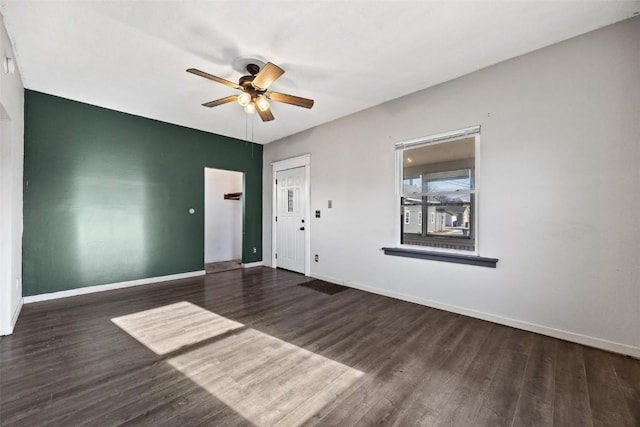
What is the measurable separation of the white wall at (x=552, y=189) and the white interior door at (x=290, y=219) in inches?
81.9

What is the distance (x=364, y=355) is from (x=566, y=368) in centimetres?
157

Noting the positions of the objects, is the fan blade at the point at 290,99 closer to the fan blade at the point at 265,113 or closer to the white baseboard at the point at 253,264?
the fan blade at the point at 265,113

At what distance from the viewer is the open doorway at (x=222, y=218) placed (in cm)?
634

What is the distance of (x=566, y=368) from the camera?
2076 millimetres

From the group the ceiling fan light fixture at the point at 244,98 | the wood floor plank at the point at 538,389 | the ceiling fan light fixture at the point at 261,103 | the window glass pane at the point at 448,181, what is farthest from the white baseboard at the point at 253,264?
the wood floor plank at the point at 538,389

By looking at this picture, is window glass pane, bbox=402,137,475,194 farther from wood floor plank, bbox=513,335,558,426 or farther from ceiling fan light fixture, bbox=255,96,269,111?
ceiling fan light fixture, bbox=255,96,269,111

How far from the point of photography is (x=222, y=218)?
21.7 ft

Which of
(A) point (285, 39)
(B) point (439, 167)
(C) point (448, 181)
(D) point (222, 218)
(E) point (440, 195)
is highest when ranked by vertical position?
(A) point (285, 39)

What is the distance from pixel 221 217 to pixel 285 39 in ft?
16.3

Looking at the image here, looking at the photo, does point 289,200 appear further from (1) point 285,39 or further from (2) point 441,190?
(1) point 285,39

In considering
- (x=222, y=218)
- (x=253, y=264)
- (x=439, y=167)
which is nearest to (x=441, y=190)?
(x=439, y=167)

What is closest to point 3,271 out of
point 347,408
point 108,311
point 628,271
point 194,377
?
point 108,311

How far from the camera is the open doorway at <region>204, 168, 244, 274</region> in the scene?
634 centimetres

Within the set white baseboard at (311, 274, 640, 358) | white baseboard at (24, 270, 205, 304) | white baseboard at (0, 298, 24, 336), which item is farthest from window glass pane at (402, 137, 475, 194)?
white baseboard at (0, 298, 24, 336)
